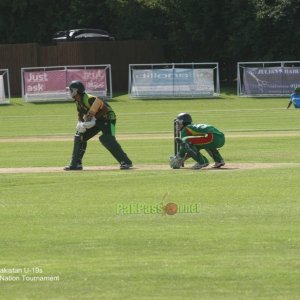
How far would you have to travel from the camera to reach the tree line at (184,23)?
53.8m

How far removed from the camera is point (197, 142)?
19375mm

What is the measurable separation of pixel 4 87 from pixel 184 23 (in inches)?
447

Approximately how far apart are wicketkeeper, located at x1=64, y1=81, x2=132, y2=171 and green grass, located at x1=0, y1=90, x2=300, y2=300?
824 mm

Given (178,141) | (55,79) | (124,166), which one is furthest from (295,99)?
(178,141)

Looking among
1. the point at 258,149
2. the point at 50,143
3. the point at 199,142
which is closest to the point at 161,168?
the point at 199,142

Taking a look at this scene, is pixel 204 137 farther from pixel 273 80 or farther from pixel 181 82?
pixel 273 80

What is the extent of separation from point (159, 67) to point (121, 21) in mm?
6671

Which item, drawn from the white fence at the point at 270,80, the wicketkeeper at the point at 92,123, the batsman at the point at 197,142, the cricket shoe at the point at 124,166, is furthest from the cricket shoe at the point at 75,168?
the white fence at the point at 270,80

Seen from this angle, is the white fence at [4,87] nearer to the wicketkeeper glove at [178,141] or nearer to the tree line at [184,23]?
the tree line at [184,23]

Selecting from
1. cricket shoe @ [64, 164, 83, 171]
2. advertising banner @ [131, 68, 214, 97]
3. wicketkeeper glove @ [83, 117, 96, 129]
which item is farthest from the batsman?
advertising banner @ [131, 68, 214, 97]

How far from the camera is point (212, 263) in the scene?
390 inches

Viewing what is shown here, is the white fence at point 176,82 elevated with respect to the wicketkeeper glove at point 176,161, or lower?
lower

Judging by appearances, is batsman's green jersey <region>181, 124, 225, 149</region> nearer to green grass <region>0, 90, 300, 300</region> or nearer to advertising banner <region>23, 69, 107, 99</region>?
green grass <region>0, 90, 300, 300</region>

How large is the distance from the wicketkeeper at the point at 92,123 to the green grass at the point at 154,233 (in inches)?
32.4
